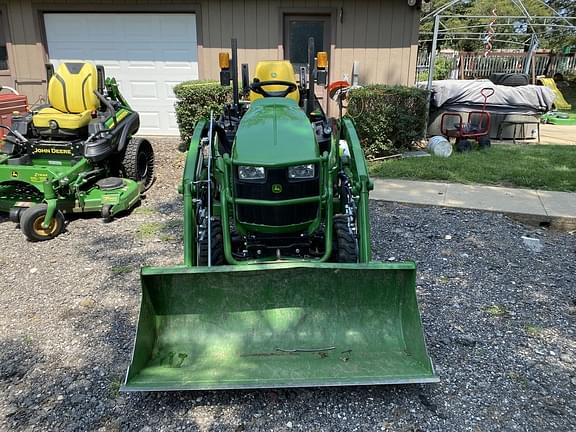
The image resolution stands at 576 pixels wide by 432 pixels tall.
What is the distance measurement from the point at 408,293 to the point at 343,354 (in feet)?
1.58

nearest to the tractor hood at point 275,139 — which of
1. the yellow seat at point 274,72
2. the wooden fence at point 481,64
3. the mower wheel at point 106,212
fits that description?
the yellow seat at point 274,72

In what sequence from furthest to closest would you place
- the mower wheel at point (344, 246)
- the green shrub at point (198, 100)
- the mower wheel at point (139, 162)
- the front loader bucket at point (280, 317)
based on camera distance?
1. the green shrub at point (198, 100)
2. the mower wheel at point (139, 162)
3. the mower wheel at point (344, 246)
4. the front loader bucket at point (280, 317)

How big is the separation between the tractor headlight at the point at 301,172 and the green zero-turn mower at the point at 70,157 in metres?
2.54

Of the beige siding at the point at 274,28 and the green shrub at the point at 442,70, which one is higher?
the beige siding at the point at 274,28

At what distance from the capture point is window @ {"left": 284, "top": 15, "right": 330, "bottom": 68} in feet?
28.5

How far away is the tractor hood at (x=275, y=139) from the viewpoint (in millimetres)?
2875

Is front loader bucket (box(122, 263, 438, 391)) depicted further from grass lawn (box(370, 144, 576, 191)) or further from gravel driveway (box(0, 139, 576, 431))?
grass lawn (box(370, 144, 576, 191))

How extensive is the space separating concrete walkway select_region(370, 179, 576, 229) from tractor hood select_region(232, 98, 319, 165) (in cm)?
259

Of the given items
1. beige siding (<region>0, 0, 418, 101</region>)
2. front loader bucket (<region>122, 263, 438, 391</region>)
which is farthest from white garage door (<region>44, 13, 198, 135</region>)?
front loader bucket (<region>122, 263, 438, 391</region>)

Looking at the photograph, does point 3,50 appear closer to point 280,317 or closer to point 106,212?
point 106,212

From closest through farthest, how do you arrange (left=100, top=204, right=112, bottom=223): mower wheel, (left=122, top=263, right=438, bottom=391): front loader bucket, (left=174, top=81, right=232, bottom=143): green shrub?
(left=122, top=263, right=438, bottom=391): front loader bucket
(left=100, top=204, right=112, bottom=223): mower wheel
(left=174, top=81, right=232, bottom=143): green shrub

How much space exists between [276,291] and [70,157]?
3450mm

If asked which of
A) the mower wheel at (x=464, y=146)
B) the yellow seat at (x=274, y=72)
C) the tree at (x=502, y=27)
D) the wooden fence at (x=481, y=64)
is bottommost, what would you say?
the mower wheel at (x=464, y=146)

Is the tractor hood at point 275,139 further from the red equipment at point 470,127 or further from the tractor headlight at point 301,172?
the red equipment at point 470,127
